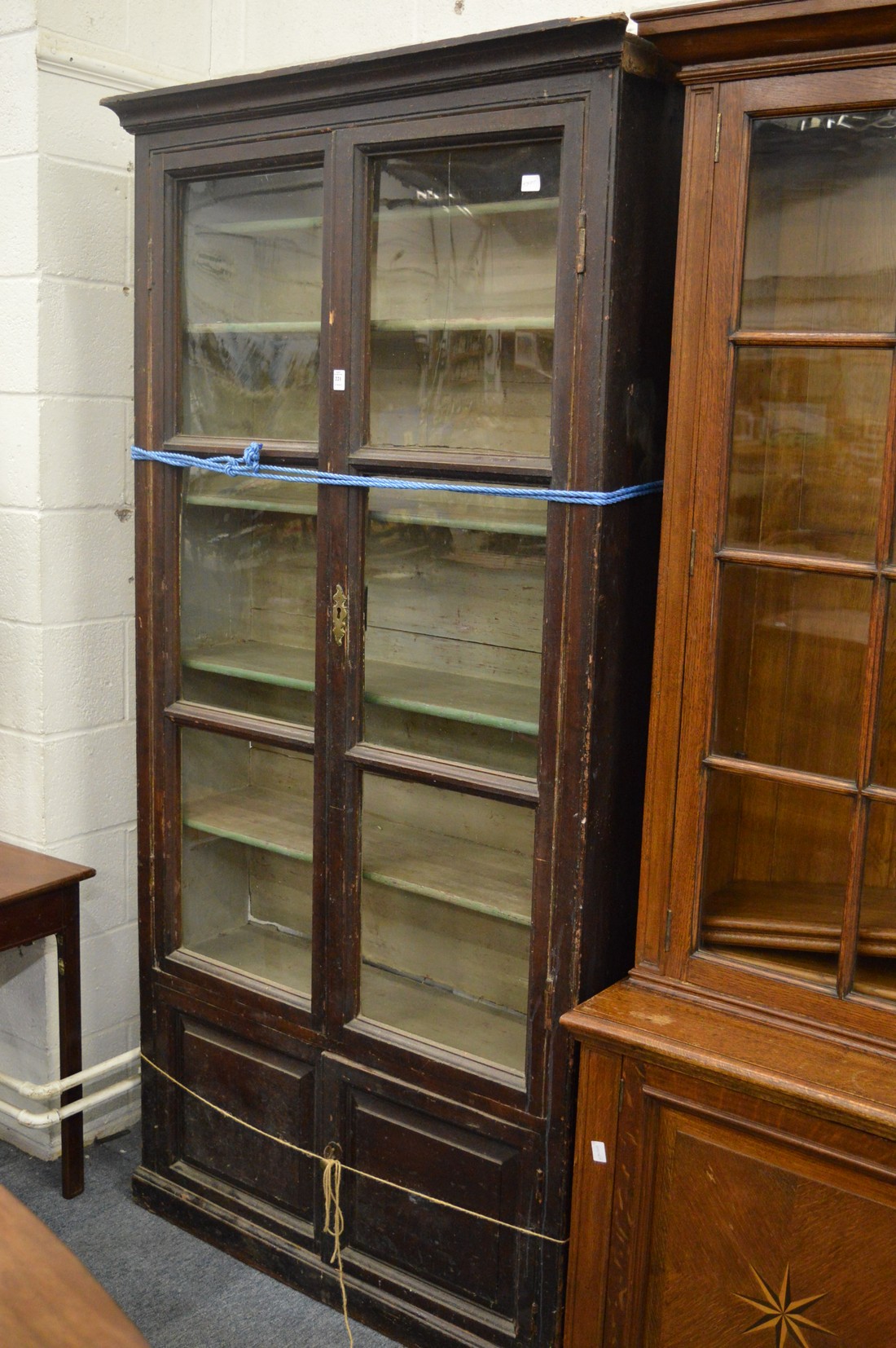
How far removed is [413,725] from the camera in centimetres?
226

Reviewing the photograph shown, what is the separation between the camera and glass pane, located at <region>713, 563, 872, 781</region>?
182cm

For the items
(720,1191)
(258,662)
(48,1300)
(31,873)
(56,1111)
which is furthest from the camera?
(56,1111)

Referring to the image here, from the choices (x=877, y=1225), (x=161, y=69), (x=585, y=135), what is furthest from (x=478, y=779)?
(x=161, y=69)

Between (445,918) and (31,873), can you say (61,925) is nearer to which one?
(31,873)

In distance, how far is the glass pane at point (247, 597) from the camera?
8.01 ft

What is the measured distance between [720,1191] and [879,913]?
49 cm

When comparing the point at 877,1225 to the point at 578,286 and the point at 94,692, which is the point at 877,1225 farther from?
the point at 94,692

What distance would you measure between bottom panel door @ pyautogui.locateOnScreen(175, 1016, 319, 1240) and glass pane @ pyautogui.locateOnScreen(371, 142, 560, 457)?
1.26m

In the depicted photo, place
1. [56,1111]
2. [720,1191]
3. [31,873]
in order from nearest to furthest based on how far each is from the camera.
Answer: [720,1191] < [31,873] < [56,1111]

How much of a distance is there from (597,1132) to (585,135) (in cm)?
155

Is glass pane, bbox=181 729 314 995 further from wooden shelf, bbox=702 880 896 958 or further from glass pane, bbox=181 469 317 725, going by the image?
wooden shelf, bbox=702 880 896 958

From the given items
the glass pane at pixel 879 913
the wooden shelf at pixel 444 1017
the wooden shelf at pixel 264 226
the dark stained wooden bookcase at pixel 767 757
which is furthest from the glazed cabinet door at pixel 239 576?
the glass pane at pixel 879 913

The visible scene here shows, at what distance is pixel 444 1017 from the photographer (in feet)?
7.50

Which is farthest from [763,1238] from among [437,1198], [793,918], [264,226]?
[264,226]
